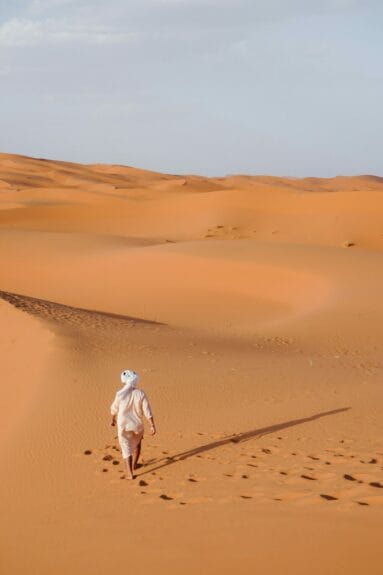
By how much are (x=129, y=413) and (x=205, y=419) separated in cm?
175

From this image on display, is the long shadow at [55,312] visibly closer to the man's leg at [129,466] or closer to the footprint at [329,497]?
the man's leg at [129,466]

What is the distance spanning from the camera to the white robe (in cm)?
659

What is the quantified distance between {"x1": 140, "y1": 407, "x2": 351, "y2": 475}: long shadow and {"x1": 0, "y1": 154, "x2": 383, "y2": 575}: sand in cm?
2

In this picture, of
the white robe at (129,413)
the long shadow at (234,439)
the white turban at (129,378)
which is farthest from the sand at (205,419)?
the white turban at (129,378)

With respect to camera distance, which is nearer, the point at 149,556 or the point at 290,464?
the point at 149,556

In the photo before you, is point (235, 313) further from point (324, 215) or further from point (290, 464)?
point (324, 215)

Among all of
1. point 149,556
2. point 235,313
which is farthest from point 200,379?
point 235,313

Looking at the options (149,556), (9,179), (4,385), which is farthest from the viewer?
(9,179)

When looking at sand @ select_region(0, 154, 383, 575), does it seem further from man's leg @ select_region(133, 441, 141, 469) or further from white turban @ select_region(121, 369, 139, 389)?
white turban @ select_region(121, 369, 139, 389)

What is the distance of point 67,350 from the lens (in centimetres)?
1034

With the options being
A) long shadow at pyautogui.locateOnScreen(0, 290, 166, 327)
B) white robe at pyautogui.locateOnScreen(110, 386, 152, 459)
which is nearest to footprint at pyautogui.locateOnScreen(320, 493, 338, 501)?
white robe at pyautogui.locateOnScreen(110, 386, 152, 459)

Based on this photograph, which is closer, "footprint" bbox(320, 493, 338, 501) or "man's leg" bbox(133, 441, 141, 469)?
"footprint" bbox(320, 493, 338, 501)

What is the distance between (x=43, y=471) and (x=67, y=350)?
350cm

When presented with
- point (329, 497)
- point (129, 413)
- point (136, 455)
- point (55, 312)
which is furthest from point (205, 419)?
point (55, 312)
